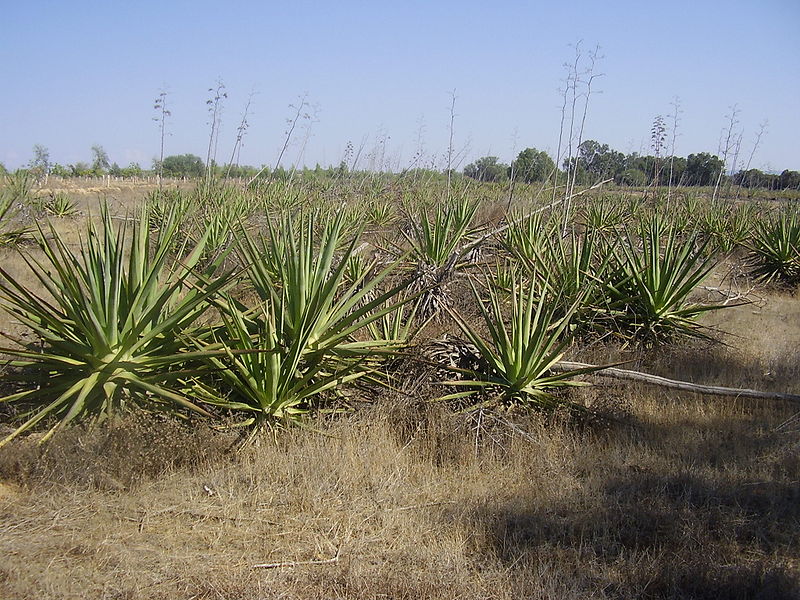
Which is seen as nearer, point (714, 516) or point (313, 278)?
point (714, 516)

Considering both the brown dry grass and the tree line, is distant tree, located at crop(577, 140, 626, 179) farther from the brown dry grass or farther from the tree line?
the brown dry grass

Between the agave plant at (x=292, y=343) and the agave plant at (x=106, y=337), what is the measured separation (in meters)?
0.34

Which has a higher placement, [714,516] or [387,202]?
[387,202]

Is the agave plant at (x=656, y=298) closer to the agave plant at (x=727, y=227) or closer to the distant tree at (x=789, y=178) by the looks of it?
the agave plant at (x=727, y=227)

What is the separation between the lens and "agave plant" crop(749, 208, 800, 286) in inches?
471

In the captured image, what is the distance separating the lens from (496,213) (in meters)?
14.1

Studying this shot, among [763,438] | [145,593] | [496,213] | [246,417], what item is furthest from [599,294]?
[496,213]

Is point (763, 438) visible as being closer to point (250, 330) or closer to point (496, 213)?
point (250, 330)

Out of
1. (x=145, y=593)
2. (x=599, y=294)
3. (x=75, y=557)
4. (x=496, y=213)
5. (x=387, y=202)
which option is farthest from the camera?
(x=387, y=202)

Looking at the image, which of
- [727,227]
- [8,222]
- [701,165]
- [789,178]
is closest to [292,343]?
[8,222]

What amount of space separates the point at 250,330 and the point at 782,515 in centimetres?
372

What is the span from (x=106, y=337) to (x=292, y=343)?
1.22 m

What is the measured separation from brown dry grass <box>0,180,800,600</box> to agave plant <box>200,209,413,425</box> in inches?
10.7

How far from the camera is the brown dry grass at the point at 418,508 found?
3287mm
